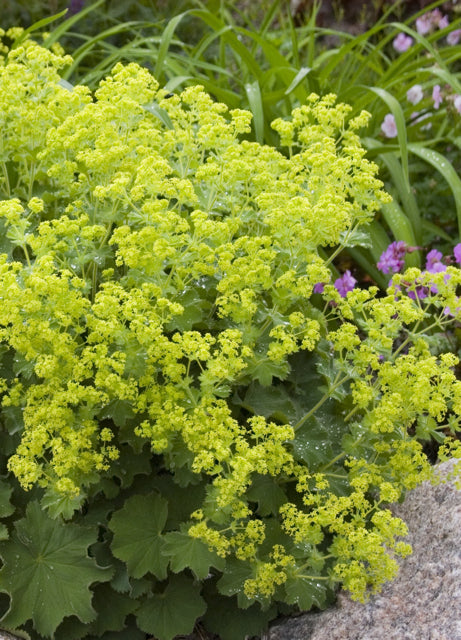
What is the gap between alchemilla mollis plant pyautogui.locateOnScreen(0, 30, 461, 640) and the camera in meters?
2.18

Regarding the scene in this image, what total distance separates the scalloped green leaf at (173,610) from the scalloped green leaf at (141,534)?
0.12 m

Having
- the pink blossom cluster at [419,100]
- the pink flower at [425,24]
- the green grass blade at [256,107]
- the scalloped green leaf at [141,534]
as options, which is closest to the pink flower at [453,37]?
the pink flower at [425,24]

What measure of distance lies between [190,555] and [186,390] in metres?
0.45

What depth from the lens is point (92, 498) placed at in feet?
8.45

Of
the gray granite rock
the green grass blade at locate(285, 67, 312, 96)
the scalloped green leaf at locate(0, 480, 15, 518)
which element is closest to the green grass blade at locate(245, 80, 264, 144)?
the green grass blade at locate(285, 67, 312, 96)

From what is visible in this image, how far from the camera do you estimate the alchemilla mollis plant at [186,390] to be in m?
2.18

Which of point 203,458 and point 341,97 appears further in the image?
point 341,97

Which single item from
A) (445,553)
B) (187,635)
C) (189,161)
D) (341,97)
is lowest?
(187,635)

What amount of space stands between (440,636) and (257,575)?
0.52 metres

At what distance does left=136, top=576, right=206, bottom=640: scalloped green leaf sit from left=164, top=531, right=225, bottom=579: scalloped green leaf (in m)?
0.20

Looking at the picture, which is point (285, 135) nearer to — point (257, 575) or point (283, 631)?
point (257, 575)

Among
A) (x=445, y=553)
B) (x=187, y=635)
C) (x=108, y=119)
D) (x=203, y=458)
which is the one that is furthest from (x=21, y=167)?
(x=445, y=553)

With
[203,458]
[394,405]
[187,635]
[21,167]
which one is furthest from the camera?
[21,167]

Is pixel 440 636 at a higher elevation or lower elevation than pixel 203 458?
lower
